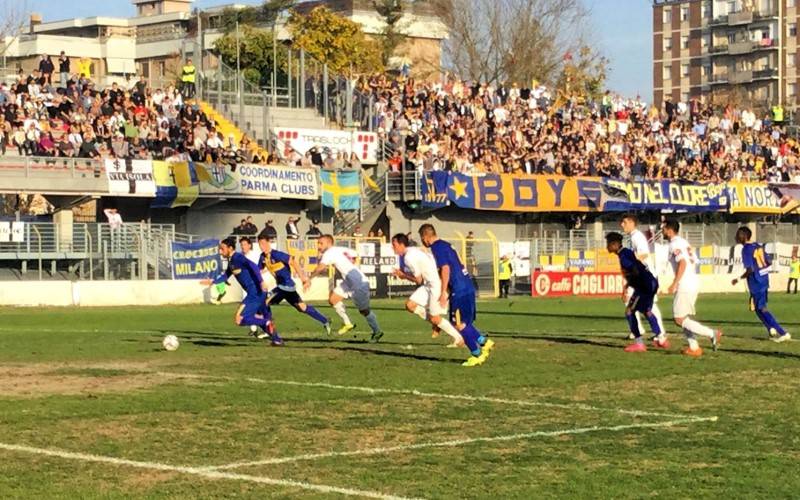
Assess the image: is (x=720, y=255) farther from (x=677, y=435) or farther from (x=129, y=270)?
(x=677, y=435)

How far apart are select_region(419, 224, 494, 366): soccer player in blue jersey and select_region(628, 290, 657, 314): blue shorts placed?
3167 millimetres

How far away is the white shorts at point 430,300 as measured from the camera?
20.2 meters

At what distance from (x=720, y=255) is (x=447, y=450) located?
43.6m

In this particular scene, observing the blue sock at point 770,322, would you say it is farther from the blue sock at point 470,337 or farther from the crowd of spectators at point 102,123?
the crowd of spectators at point 102,123

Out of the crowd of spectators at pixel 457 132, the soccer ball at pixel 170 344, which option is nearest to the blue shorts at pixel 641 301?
the soccer ball at pixel 170 344

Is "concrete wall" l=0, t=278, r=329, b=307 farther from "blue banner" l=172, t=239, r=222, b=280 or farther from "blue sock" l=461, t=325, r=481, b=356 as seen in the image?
"blue sock" l=461, t=325, r=481, b=356

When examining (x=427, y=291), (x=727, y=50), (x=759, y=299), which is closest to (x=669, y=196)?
(x=759, y=299)

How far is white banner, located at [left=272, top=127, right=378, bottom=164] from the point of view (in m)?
51.2

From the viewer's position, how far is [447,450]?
12203 mm

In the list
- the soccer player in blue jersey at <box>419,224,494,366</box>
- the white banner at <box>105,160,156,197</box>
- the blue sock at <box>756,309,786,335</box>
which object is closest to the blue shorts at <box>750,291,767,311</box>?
the blue sock at <box>756,309,786,335</box>

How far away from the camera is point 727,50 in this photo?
14075 cm

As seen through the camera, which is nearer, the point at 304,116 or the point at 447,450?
the point at 447,450

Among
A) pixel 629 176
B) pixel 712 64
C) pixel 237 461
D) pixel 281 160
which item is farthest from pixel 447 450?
pixel 712 64

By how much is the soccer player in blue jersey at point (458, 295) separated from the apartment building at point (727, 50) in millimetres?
113863
